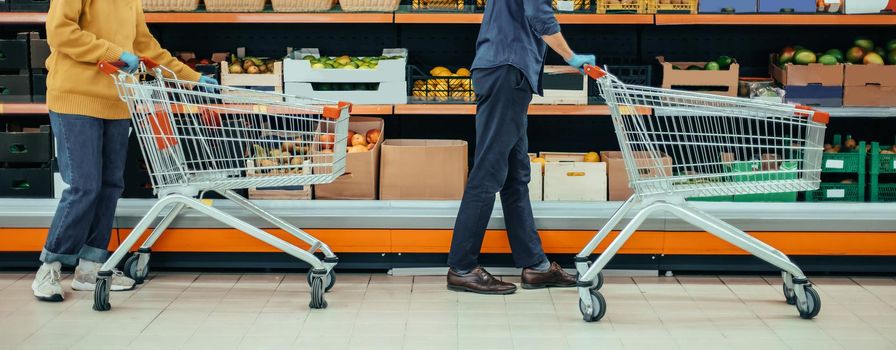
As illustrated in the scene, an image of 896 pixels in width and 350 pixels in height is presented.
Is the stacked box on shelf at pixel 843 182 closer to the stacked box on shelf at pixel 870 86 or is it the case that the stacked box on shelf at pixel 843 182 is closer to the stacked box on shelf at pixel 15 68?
the stacked box on shelf at pixel 870 86

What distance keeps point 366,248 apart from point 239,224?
75cm

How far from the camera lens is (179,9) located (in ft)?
16.4

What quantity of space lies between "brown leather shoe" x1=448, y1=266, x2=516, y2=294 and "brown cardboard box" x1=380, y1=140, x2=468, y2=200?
520mm

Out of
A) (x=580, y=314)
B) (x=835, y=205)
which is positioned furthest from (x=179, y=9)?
(x=835, y=205)

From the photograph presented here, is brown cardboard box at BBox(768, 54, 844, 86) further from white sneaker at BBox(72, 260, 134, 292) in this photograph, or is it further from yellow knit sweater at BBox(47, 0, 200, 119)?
white sneaker at BBox(72, 260, 134, 292)

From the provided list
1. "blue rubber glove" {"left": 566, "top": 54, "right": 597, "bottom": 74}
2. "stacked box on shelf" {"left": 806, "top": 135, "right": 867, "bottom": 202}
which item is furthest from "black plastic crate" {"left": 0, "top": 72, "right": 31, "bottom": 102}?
"stacked box on shelf" {"left": 806, "top": 135, "right": 867, "bottom": 202}

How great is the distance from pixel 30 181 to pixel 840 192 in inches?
154

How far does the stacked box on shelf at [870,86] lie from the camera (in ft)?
16.3

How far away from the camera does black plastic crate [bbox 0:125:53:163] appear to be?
5027 millimetres

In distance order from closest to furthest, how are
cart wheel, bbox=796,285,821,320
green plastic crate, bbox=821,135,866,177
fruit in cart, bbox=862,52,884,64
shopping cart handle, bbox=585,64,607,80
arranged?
shopping cart handle, bbox=585,64,607,80 < cart wheel, bbox=796,285,821,320 < green plastic crate, bbox=821,135,866,177 < fruit in cart, bbox=862,52,884,64

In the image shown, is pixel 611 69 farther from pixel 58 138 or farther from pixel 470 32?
pixel 58 138

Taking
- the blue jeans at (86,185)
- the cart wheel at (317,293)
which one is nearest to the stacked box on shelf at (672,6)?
the cart wheel at (317,293)

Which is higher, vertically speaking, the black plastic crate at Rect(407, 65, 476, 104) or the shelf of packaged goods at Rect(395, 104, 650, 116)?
the black plastic crate at Rect(407, 65, 476, 104)

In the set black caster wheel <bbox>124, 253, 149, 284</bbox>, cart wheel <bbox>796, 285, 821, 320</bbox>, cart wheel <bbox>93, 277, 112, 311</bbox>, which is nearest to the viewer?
cart wheel <bbox>796, 285, 821, 320</bbox>
